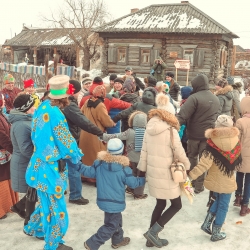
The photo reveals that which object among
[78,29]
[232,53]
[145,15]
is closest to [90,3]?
[78,29]

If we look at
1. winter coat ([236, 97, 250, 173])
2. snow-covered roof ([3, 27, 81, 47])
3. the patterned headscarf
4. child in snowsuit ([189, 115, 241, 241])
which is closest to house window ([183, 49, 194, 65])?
snow-covered roof ([3, 27, 81, 47])

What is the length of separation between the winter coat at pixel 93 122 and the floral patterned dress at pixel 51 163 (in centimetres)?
175

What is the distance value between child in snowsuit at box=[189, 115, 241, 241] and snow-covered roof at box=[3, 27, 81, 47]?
89.1 feet

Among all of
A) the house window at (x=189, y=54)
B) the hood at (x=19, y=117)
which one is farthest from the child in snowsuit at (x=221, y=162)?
the house window at (x=189, y=54)

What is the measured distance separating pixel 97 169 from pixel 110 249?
991 millimetres

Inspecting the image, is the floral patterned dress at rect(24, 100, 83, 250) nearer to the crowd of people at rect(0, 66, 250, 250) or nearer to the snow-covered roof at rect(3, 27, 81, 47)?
the crowd of people at rect(0, 66, 250, 250)

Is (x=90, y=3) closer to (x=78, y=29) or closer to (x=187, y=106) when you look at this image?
(x=78, y=29)

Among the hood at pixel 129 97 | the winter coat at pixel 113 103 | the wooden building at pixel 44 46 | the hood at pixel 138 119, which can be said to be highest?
the wooden building at pixel 44 46

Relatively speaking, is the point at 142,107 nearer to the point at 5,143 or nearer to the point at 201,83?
the point at 201,83

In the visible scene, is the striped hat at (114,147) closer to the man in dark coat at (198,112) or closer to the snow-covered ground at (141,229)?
the snow-covered ground at (141,229)

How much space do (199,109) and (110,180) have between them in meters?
2.27

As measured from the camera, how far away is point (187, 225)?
396cm

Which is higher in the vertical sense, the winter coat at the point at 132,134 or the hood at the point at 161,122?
the hood at the point at 161,122

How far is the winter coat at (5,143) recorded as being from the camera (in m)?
3.72
